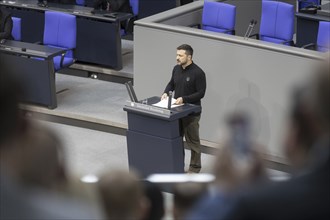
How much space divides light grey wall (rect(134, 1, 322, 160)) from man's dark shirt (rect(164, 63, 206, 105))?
1.19 feet

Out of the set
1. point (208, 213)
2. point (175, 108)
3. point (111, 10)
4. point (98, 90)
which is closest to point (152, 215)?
point (208, 213)

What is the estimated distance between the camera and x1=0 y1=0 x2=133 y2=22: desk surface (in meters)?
12.3

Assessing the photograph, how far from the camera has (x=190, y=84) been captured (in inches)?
359

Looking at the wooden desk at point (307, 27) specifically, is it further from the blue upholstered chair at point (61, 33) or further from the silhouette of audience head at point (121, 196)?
the silhouette of audience head at point (121, 196)

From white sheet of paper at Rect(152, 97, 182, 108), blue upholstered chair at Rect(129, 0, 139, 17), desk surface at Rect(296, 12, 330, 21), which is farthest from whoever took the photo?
blue upholstered chair at Rect(129, 0, 139, 17)

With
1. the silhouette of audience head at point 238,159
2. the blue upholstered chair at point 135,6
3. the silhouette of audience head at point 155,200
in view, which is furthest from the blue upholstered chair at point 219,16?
the silhouette of audience head at point 238,159

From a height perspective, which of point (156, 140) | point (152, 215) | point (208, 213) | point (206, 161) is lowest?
point (206, 161)

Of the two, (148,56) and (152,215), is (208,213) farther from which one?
(148,56)

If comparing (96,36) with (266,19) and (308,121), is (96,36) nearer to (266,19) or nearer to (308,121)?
(266,19)

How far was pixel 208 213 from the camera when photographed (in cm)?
148

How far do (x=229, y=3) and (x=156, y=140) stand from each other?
4107mm

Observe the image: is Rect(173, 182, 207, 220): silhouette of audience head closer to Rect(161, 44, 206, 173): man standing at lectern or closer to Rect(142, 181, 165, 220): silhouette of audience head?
Rect(142, 181, 165, 220): silhouette of audience head

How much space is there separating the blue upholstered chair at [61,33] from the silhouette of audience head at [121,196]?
33.2 ft

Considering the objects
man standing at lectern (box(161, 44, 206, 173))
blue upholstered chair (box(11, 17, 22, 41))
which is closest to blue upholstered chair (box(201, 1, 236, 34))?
man standing at lectern (box(161, 44, 206, 173))
